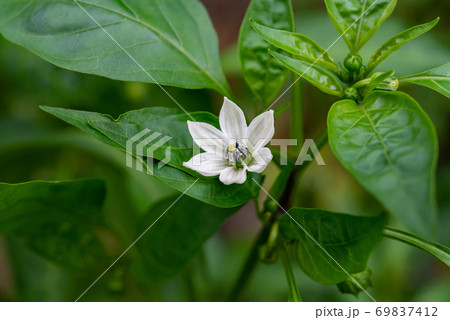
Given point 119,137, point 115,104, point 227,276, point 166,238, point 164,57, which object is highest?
point 164,57

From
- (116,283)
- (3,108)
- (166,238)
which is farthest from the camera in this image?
(3,108)

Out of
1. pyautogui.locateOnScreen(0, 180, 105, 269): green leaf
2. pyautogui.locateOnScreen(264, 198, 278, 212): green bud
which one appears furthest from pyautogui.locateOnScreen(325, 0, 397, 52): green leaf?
pyautogui.locateOnScreen(0, 180, 105, 269): green leaf

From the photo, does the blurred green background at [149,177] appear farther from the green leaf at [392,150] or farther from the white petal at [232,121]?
the green leaf at [392,150]

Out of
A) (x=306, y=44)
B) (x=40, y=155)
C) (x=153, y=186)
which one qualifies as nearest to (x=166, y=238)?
(x=306, y=44)

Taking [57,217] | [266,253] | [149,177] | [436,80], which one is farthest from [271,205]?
[149,177]

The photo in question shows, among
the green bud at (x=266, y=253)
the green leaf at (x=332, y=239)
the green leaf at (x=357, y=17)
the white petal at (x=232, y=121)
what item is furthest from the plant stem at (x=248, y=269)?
the green leaf at (x=357, y=17)

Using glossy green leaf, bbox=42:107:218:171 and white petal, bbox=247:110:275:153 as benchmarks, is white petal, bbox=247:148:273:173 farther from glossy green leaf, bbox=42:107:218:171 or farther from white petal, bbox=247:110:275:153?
glossy green leaf, bbox=42:107:218:171

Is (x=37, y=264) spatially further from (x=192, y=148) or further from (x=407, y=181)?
(x=407, y=181)

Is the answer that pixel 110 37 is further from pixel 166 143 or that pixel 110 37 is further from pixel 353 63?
pixel 353 63
